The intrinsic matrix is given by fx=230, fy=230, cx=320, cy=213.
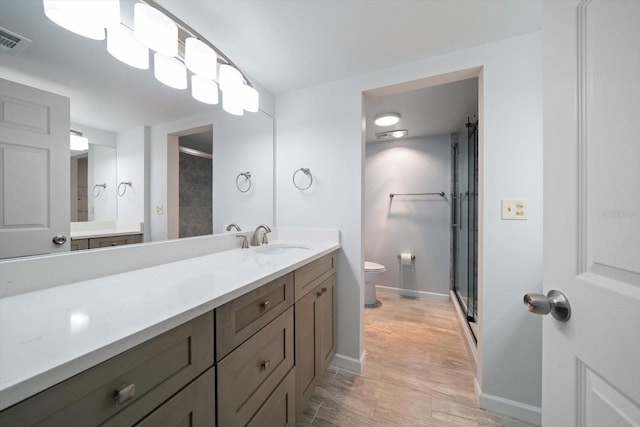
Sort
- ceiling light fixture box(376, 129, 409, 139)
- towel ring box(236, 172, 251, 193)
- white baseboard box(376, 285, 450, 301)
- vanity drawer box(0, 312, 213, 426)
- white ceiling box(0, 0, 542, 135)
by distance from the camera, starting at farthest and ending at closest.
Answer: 1. white baseboard box(376, 285, 450, 301)
2. ceiling light fixture box(376, 129, 409, 139)
3. towel ring box(236, 172, 251, 193)
4. white ceiling box(0, 0, 542, 135)
5. vanity drawer box(0, 312, 213, 426)

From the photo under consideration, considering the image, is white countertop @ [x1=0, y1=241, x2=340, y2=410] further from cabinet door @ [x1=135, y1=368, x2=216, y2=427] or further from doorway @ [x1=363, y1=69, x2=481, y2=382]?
doorway @ [x1=363, y1=69, x2=481, y2=382]

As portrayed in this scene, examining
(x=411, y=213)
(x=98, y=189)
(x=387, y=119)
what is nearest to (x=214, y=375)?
(x=98, y=189)

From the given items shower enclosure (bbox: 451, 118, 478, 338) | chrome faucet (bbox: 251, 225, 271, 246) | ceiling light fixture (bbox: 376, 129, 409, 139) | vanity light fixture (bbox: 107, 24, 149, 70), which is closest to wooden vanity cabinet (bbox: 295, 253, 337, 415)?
chrome faucet (bbox: 251, 225, 271, 246)

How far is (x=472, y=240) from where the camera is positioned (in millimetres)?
2182

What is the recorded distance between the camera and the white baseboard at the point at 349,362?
165 cm

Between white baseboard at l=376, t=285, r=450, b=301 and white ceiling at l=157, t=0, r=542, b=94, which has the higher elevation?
white ceiling at l=157, t=0, r=542, b=94

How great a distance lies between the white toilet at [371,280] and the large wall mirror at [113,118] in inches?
69.5

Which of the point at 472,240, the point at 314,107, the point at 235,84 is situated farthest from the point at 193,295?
the point at 472,240

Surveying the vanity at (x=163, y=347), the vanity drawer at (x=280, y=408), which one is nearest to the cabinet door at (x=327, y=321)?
the vanity at (x=163, y=347)

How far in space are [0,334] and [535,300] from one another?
113 centimetres

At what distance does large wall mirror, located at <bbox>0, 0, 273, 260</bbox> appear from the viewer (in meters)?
0.76

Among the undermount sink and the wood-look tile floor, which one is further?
the undermount sink

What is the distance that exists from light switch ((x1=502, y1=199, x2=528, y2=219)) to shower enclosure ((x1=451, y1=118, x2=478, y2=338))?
736 mm

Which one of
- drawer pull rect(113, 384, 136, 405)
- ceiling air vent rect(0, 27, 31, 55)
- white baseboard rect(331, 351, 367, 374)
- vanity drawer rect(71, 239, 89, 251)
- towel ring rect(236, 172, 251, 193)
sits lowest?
white baseboard rect(331, 351, 367, 374)
